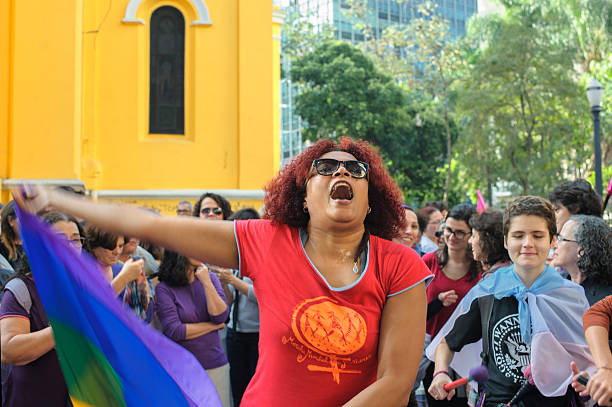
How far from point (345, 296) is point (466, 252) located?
310cm

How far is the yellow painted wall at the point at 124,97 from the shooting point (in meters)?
11.2

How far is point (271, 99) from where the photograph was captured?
44.5 feet

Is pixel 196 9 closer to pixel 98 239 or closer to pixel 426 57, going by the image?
pixel 98 239

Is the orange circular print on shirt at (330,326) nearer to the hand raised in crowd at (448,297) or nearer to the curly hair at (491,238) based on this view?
the hand raised in crowd at (448,297)

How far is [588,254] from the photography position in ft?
13.9

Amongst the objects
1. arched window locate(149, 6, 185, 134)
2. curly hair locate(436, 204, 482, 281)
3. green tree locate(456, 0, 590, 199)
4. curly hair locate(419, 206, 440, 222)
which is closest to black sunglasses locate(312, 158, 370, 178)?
curly hair locate(436, 204, 482, 281)

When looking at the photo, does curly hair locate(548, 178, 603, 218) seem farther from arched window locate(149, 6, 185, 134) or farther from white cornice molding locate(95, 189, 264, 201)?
arched window locate(149, 6, 185, 134)

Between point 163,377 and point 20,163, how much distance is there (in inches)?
364

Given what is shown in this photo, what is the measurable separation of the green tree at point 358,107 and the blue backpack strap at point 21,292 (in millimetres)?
27354

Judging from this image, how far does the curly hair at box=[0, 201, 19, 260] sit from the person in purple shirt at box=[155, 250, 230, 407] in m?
1.20

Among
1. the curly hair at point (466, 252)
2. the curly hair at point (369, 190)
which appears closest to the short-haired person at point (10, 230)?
the curly hair at point (369, 190)

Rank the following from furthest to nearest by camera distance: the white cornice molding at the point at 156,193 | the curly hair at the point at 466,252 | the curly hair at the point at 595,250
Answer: the white cornice molding at the point at 156,193
the curly hair at the point at 466,252
the curly hair at the point at 595,250

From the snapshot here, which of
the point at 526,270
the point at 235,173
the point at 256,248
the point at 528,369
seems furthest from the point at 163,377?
the point at 235,173

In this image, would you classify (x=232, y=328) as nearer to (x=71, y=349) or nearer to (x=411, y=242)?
(x=411, y=242)
